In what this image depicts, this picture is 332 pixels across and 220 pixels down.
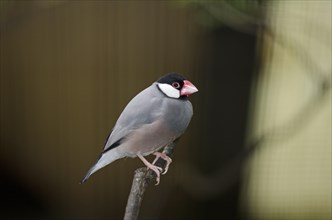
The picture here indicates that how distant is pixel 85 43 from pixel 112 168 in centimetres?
55

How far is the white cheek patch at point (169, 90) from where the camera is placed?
41 cm

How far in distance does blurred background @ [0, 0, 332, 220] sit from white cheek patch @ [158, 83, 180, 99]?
0.56 meters

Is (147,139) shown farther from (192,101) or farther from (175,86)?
(192,101)

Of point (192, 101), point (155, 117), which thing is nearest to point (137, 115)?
point (155, 117)

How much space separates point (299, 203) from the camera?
215cm

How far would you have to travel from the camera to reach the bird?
416 mm

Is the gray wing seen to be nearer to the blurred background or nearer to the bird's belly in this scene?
the bird's belly

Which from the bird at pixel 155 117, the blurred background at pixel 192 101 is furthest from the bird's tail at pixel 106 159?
the blurred background at pixel 192 101

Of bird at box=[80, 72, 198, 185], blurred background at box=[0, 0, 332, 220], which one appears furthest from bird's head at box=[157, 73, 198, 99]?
blurred background at box=[0, 0, 332, 220]

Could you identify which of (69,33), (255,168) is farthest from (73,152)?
(255,168)

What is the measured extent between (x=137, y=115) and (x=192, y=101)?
26.7 inches

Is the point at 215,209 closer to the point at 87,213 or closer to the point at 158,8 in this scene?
the point at 87,213

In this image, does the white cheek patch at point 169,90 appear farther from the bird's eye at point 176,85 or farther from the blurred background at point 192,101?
the blurred background at point 192,101

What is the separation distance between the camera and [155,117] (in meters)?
0.42
